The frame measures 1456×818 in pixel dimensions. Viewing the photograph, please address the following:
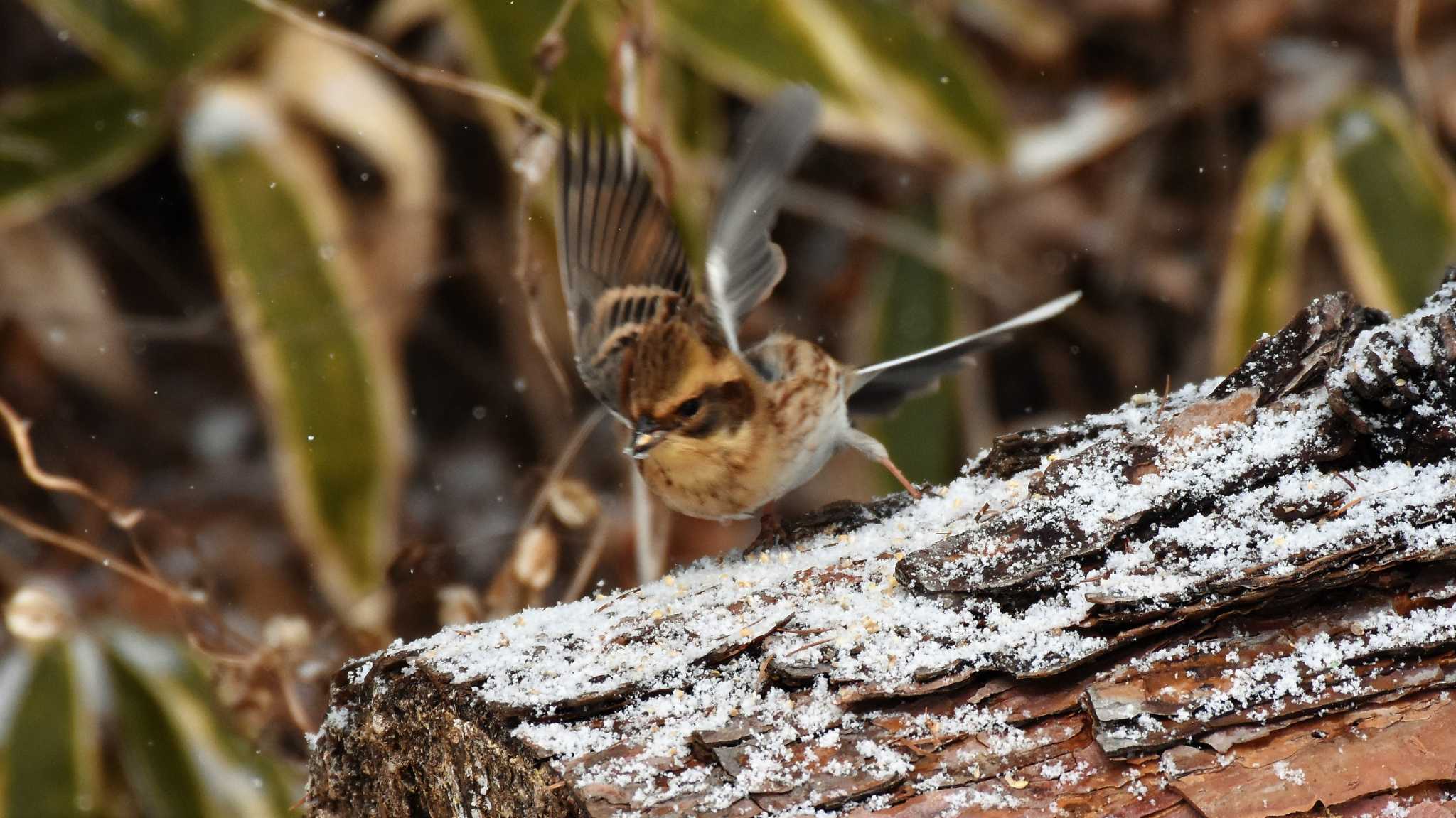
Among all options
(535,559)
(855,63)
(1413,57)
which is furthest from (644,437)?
(1413,57)

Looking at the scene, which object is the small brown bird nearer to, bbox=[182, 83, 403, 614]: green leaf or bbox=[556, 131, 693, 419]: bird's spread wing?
bbox=[556, 131, 693, 419]: bird's spread wing

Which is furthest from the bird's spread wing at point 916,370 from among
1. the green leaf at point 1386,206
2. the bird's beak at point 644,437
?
the green leaf at point 1386,206

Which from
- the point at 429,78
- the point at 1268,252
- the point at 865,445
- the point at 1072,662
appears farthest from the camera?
the point at 1268,252

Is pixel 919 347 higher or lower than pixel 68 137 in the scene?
lower

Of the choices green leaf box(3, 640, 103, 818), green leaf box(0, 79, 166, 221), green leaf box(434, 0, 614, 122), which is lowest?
green leaf box(3, 640, 103, 818)

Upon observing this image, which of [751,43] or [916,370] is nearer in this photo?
[916,370]

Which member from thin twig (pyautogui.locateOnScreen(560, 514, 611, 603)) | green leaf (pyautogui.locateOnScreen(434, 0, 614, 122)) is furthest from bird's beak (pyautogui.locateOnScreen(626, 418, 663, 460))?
green leaf (pyautogui.locateOnScreen(434, 0, 614, 122))

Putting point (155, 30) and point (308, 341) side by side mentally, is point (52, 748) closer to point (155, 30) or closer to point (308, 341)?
point (308, 341)
